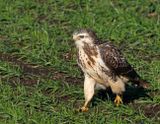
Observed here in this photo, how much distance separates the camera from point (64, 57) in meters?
9.52

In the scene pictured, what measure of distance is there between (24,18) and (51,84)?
2.66m

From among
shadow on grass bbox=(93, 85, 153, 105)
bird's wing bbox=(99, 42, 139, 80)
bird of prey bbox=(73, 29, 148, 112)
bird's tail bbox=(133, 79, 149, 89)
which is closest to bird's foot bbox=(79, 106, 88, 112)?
bird of prey bbox=(73, 29, 148, 112)

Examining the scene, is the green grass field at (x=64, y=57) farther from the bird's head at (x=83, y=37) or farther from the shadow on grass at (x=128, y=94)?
the bird's head at (x=83, y=37)

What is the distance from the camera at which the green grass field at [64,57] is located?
767cm

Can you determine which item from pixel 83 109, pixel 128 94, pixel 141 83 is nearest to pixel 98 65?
pixel 83 109

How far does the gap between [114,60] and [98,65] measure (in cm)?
25

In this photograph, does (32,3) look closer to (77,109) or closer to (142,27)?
(142,27)

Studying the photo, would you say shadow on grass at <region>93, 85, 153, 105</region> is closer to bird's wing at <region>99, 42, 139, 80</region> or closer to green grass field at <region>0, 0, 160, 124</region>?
green grass field at <region>0, 0, 160, 124</region>

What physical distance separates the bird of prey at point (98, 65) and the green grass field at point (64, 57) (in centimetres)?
24

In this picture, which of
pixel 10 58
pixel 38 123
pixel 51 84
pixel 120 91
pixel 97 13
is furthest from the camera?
pixel 97 13

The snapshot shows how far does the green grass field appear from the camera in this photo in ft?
25.2

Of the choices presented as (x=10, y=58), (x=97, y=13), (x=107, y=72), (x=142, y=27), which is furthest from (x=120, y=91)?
(x=97, y=13)

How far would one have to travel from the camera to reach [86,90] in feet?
25.4

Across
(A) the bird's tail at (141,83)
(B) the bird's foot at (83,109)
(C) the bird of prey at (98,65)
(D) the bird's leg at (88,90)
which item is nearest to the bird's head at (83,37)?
(C) the bird of prey at (98,65)
